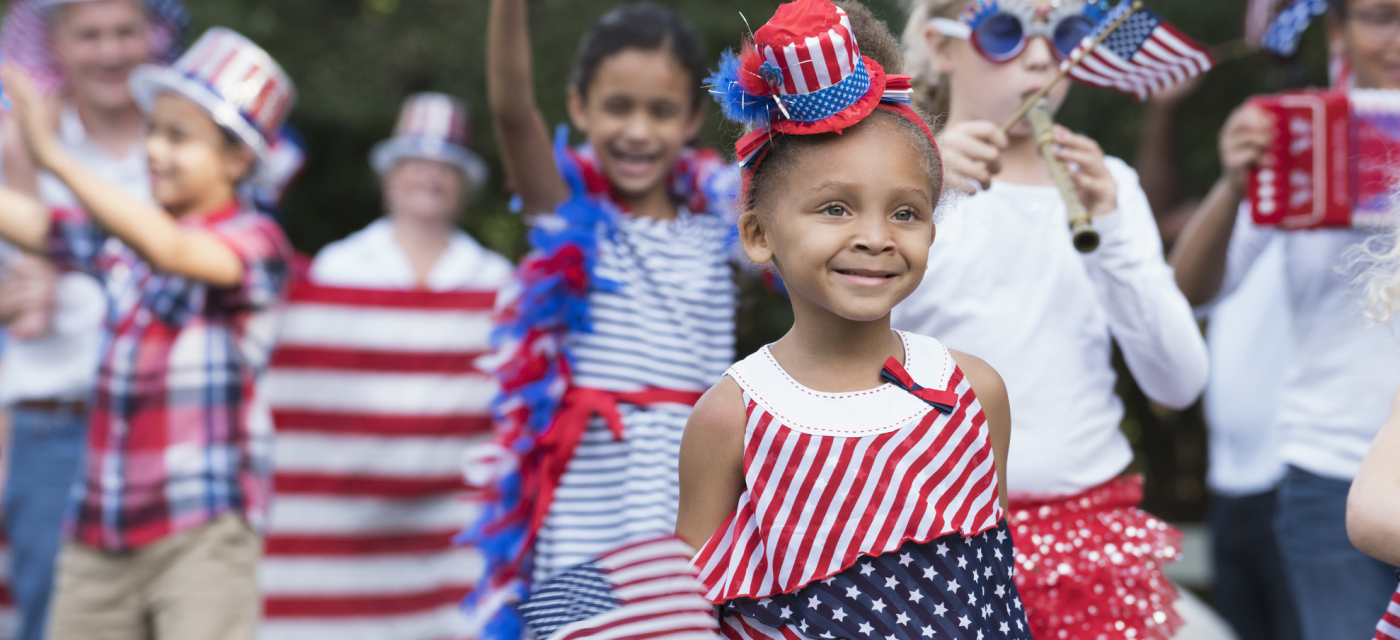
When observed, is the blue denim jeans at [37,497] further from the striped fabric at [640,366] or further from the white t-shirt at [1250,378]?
the white t-shirt at [1250,378]

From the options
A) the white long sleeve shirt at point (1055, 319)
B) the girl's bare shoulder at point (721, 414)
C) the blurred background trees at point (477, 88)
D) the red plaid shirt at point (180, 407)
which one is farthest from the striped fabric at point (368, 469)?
the girl's bare shoulder at point (721, 414)

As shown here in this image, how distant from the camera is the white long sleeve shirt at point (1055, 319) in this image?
8.08 ft

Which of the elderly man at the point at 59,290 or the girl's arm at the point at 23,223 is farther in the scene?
the elderly man at the point at 59,290

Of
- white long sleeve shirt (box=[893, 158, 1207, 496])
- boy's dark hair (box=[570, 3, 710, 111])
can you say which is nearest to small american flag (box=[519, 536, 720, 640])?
white long sleeve shirt (box=[893, 158, 1207, 496])

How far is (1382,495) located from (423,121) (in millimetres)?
5351

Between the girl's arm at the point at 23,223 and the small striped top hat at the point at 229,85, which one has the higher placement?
the small striped top hat at the point at 229,85

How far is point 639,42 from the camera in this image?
3.40 meters

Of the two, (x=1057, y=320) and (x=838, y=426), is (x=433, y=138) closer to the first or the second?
(x=1057, y=320)

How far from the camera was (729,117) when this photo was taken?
6.61ft

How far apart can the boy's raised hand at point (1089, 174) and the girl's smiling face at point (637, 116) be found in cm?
116

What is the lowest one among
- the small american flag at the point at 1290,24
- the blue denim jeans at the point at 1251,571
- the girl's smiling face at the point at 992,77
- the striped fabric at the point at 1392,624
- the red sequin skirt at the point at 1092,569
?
the blue denim jeans at the point at 1251,571

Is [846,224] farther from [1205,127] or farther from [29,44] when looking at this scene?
[1205,127]

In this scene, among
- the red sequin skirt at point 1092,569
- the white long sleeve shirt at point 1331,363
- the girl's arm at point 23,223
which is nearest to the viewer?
the red sequin skirt at point 1092,569

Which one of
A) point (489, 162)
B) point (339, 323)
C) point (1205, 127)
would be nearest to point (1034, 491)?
point (339, 323)
